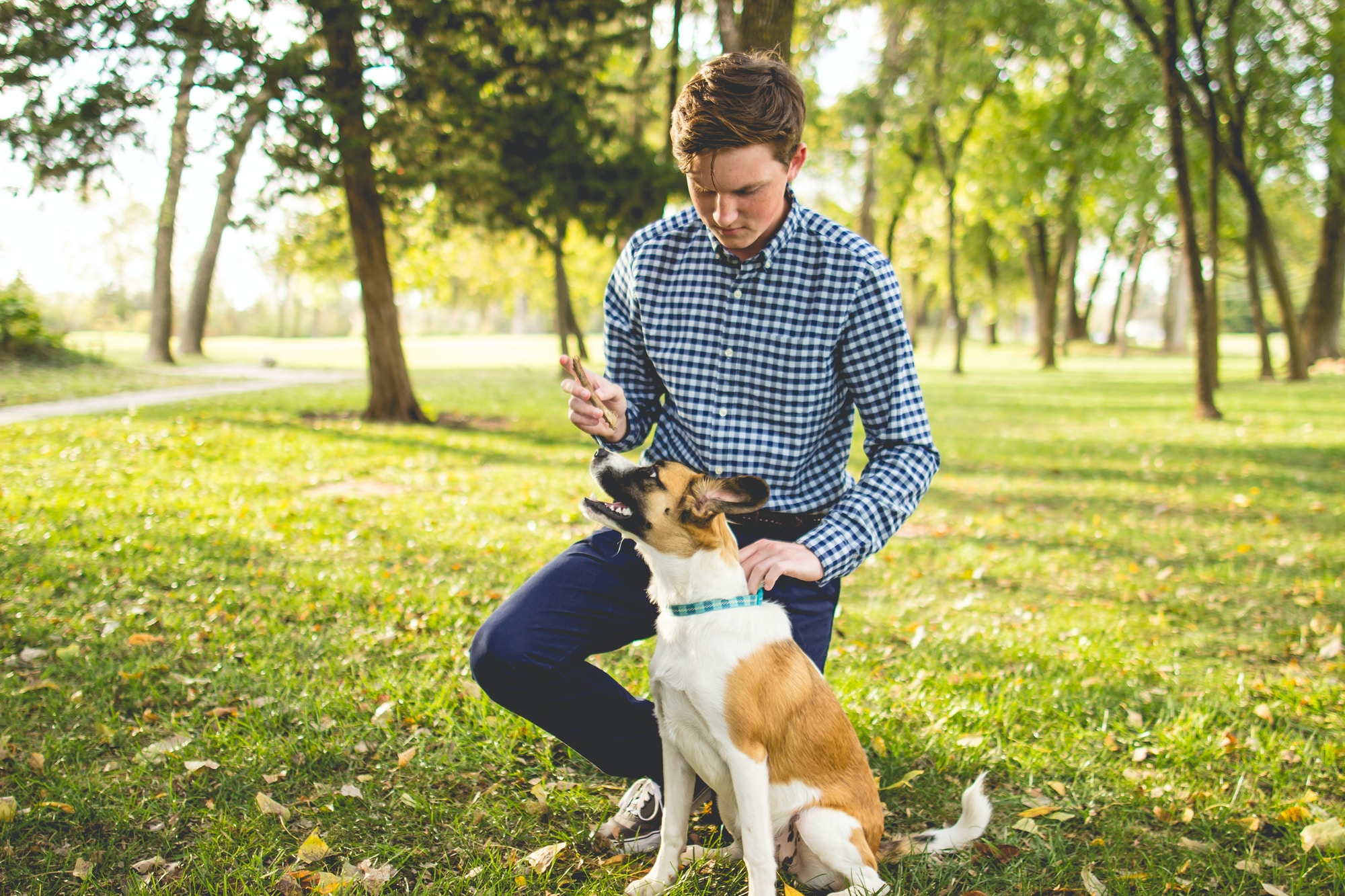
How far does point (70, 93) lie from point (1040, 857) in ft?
40.4

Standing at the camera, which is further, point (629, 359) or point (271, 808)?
point (629, 359)

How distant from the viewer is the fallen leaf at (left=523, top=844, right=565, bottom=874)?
289cm

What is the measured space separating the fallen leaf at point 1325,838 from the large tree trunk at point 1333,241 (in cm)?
2117

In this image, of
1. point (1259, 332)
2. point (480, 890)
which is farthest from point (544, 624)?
point (1259, 332)

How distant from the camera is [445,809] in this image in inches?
126

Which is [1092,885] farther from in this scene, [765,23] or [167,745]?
[765,23]

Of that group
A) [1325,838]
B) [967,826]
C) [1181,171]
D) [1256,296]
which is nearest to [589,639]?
[967,826]

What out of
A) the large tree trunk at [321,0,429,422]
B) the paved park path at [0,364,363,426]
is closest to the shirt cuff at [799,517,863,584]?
the large tree trunk at [321,0,429,422]

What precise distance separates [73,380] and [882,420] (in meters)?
17.9

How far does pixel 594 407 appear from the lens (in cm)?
292

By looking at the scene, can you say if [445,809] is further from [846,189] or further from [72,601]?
[846,189]

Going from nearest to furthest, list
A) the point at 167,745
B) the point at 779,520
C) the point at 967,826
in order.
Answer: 1. the point at 967,826
2. the point at 779,520
3. the point at 167,745

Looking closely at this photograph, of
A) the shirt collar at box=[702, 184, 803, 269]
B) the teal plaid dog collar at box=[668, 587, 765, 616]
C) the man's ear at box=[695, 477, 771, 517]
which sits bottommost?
the teal plaid dog collar at box=[668, 587, 765, 616]

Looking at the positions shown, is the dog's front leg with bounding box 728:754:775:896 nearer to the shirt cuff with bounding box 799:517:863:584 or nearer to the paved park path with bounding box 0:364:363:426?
the shirt cuff with bounding box 799:517:863:584
